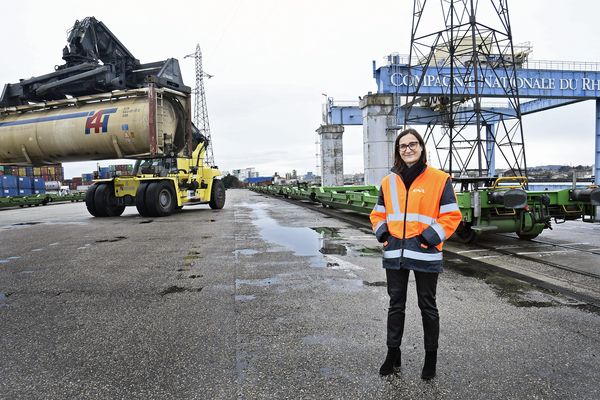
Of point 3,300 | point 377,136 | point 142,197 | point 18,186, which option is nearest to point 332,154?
point 377,136

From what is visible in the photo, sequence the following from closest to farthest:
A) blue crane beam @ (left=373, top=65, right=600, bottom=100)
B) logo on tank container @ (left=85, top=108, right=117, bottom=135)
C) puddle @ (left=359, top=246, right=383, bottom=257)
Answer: puddle @ (left=359, top=246, right=383, bottom=257), logo on tank container @ (left=85, top=108, right=117, bottom=135), blue crane beam @ (left=373, top=65, right=600, bottom=100)

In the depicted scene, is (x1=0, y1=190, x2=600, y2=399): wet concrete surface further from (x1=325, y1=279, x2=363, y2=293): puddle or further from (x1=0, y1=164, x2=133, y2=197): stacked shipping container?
(x1=0, y1=164, x2=133, y2=197): stacked shipping container

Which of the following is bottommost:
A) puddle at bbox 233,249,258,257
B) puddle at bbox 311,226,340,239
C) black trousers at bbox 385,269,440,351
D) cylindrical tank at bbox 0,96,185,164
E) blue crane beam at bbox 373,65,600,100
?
puddle at bbox 311,226,340,239

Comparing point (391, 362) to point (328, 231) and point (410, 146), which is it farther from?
point (328, 231)

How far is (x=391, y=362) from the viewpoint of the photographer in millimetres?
2725

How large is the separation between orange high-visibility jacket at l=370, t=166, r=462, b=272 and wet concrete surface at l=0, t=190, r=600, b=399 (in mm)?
765

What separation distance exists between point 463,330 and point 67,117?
474 inches

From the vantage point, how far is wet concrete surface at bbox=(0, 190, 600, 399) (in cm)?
257

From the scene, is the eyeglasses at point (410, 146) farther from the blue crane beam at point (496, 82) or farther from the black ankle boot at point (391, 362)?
the blue crane beam at point (496, 82)

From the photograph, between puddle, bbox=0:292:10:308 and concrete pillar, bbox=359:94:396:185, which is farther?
concrete pillar, bbox=359:94:396:185

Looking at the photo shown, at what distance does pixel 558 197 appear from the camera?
25.0 feet

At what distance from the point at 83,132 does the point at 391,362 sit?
11545 millimetres

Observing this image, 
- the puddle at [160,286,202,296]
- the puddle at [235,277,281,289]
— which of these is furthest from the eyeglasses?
the puddle at [160,286,202,296]

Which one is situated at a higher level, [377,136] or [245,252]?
[377,136]
